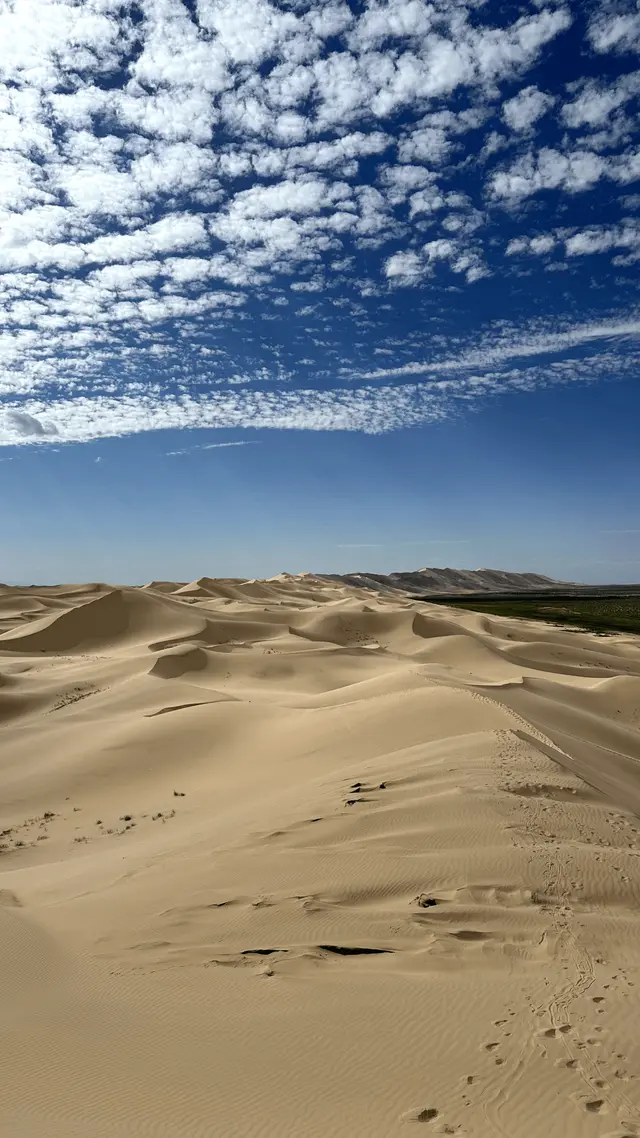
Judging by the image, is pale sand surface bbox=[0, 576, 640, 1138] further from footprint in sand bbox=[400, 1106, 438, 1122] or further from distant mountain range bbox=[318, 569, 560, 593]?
distant mountain range bbox=[318, 569, 560, 593]

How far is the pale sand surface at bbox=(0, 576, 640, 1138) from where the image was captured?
3.76 meters

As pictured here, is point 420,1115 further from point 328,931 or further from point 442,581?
point 442,581

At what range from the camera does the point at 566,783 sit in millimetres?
8953

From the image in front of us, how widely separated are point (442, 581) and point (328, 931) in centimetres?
16529

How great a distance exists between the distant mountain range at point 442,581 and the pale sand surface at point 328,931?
119m

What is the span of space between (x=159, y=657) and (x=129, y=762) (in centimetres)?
1072

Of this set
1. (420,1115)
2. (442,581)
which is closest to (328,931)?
(420,1115)

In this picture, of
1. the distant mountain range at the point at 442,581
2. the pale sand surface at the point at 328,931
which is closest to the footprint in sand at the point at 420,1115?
the pale sand surface at the point at 328,931

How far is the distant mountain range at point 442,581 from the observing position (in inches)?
5519

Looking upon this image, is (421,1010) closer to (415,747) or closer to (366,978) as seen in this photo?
(366,978)

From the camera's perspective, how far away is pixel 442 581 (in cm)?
16825

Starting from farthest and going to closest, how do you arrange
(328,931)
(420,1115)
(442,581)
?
(442,581) < (328,931) < (420,1115)

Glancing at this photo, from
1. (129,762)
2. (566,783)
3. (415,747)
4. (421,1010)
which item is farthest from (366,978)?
(129,762)

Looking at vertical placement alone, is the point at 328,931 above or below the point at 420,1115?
below
